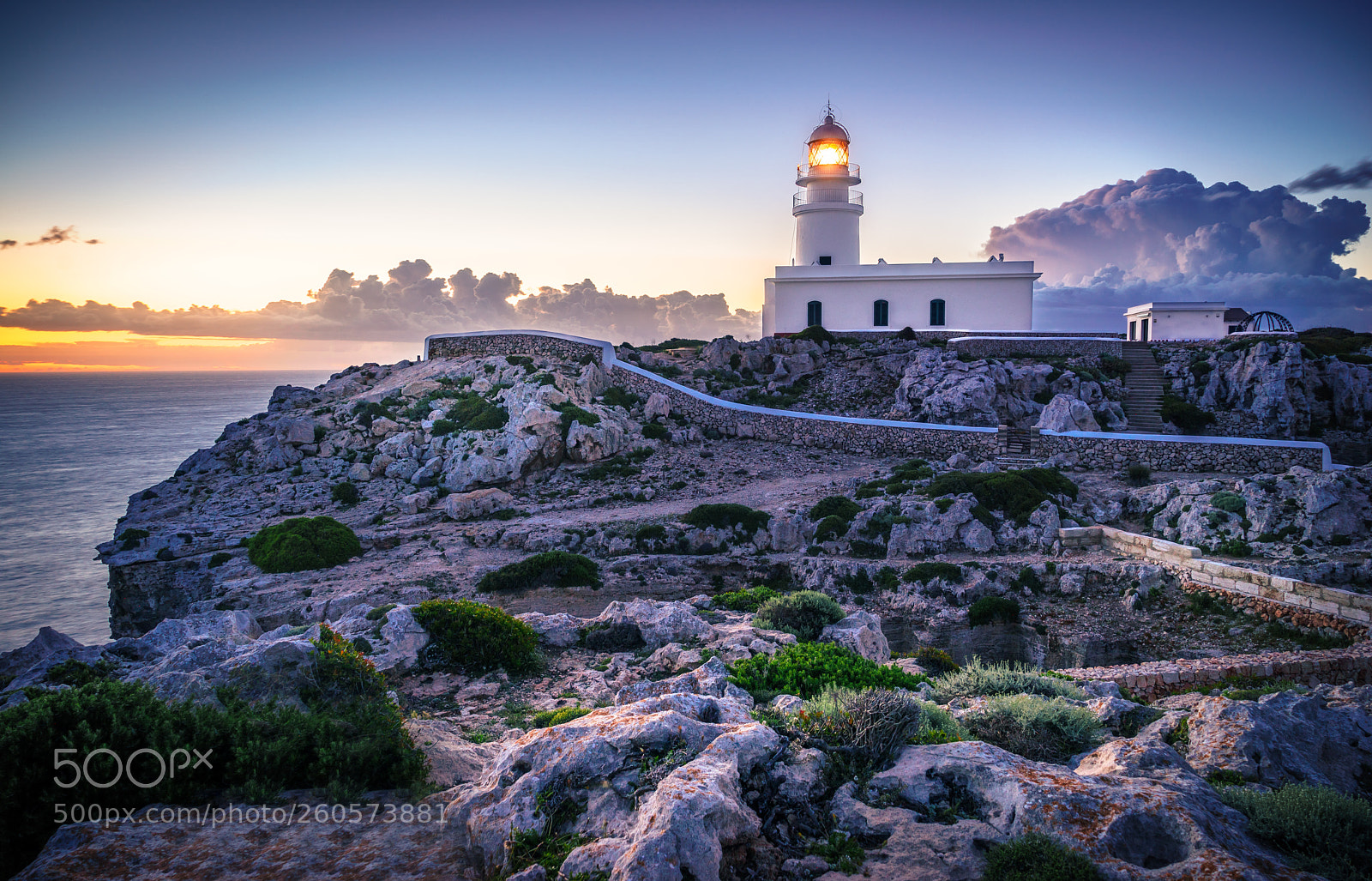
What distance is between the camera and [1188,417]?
85.4 feet

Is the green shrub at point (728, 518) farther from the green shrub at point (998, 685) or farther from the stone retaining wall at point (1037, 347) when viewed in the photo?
the stone retaining wall at point (1037, 347)

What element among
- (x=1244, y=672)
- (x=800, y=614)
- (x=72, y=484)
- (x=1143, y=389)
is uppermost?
(x=1143, y=389)

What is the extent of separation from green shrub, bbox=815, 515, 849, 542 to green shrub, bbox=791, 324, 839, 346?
18386 mm

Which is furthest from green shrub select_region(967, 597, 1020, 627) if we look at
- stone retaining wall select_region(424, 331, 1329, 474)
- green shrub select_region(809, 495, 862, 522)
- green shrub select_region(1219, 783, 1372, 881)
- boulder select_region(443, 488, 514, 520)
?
boulder select_region(443, 488, 514, 520)

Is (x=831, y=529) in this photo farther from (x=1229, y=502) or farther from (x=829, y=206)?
(x=829, y=206)

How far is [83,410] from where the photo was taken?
98.0m

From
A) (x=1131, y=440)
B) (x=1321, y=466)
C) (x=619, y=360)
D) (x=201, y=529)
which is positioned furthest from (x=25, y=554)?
(x=1321, y=466)

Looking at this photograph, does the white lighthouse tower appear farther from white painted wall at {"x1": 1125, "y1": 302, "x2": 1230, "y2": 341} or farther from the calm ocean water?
the calm ocean water

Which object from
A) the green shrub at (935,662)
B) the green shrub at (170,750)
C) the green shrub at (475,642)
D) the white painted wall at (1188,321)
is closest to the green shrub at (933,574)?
the green shrub at (935,662)

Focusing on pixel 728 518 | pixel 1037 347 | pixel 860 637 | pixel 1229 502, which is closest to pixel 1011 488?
pixel 1229 502

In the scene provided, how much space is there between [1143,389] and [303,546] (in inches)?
1288

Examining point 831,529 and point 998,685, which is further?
point 831,529

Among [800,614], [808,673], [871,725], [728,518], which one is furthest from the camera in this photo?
[728,518]
